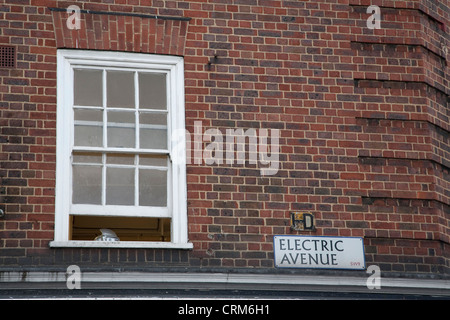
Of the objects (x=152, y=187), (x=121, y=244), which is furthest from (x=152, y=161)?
(x=121, y=244)

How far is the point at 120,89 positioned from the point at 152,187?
1.10 meters

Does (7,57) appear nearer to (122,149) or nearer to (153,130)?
(122,149)

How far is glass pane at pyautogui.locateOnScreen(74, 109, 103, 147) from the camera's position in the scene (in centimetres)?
Answer: 1016

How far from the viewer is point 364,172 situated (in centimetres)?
1053

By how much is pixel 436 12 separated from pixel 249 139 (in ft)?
9.64

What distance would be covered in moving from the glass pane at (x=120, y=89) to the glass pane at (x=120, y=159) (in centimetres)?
55

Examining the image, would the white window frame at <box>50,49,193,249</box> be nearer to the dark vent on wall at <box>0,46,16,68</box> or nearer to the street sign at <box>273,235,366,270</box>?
the dark vent on wall at <box>0,46,16,68</box>

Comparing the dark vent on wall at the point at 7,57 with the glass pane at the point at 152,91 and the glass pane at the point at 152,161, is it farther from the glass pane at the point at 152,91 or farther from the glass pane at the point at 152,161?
the glass pane at the point at 152,161

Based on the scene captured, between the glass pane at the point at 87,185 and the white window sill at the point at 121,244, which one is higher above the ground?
the glass pane at the point at 87,185

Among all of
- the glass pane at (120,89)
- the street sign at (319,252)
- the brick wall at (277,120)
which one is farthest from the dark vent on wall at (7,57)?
the street sign at (319,252)

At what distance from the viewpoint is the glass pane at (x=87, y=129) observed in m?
10.2
